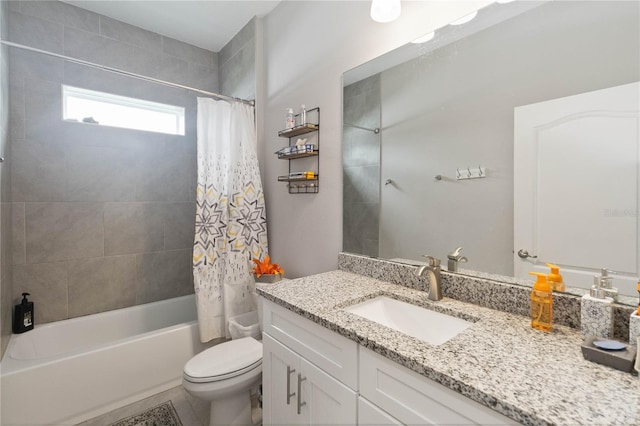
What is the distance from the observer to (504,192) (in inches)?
42.6

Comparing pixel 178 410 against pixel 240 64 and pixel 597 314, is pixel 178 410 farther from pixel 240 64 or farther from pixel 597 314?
pixel 240 64

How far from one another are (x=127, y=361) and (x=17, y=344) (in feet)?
2.40

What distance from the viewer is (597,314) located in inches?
31.0

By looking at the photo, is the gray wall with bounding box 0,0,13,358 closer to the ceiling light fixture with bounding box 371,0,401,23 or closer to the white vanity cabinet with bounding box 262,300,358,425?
the white vanity cabinet with bounding box 262,300,358,425

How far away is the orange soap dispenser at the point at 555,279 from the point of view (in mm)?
906

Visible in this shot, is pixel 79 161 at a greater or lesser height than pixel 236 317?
greater

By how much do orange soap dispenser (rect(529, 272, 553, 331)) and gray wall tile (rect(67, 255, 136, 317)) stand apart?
2.71 meters

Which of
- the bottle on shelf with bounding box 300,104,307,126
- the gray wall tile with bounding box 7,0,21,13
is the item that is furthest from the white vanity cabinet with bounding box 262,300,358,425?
the gray wall tile with bounding box 7,0,21,13

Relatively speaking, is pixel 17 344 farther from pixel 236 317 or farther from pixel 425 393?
pixel 425 393

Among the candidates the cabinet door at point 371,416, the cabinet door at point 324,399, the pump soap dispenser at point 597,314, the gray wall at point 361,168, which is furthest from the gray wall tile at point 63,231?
the pump soap dispenser at point 597,314

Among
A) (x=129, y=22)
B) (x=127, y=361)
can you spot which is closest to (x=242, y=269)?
(x=127, y=361)

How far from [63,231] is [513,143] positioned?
2.85 metres

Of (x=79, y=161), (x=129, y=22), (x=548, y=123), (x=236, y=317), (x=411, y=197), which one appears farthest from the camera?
(x=129, y=22)

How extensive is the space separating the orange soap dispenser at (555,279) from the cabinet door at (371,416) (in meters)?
0.63
